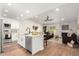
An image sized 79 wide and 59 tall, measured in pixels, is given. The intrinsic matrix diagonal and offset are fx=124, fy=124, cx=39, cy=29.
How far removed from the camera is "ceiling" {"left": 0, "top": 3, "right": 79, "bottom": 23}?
7.67ft

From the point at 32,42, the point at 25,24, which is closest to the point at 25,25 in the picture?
the point at 25,24

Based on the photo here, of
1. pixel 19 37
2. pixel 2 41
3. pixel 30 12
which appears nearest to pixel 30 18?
pixel 30 12

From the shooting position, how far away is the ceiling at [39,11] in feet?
7.67

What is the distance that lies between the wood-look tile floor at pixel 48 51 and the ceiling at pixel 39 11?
51 centimetres

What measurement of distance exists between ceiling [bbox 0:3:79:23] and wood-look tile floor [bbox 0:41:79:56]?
20.0 inches

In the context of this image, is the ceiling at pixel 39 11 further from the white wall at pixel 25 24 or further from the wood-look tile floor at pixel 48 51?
the wood-look tile floor at pixel 48 51

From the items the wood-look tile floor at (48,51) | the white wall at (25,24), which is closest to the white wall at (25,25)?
the white wall at (25,24)

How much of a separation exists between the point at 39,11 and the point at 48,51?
796 millimetres

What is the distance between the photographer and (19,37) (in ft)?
7.82

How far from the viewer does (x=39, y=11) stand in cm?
238

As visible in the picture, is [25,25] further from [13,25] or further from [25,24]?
[13,25]

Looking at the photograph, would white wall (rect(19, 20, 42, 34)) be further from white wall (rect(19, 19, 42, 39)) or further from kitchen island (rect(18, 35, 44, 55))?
kitchen island (rect(18, 35, 44, 55))

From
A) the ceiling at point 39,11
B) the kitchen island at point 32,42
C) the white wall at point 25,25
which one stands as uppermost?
the ceiling at point 39,11

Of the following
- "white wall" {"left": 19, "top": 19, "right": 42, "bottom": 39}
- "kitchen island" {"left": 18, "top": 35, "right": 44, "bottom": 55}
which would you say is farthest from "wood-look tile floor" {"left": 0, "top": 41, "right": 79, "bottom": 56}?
"white wall" {"left": 19, "top": 19, "right": 42, "bottom": 39}
